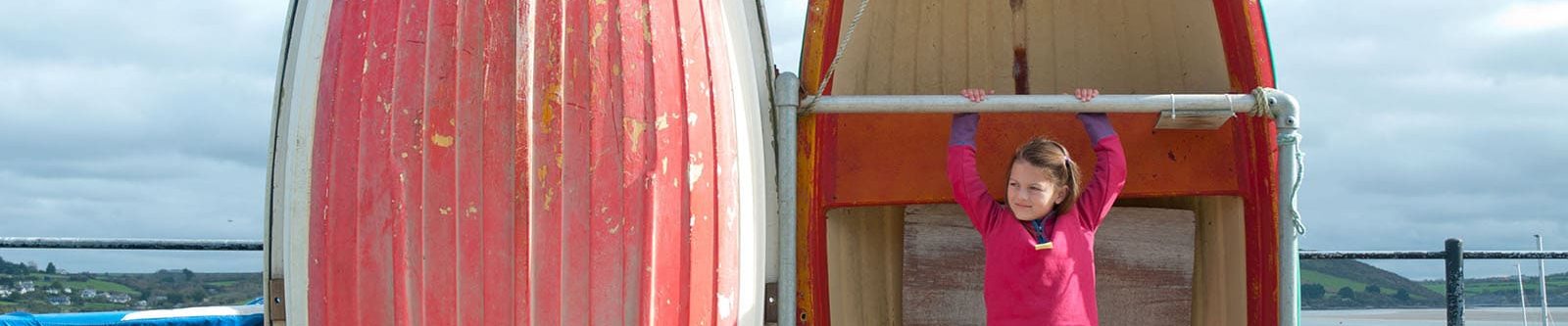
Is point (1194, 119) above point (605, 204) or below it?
above

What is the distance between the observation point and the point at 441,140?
222cm

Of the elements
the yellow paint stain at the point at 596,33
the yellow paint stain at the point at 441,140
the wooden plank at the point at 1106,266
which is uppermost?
the yellow paint stain at the point at 596,33

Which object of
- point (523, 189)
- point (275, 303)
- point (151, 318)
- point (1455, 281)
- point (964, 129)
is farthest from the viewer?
point (1455, 281)

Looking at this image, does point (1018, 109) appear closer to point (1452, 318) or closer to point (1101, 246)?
point (1101, 246)

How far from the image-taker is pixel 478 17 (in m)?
2.27

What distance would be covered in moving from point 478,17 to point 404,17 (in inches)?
5.3

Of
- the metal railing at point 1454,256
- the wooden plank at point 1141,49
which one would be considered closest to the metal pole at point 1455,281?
the metal railing at point 1454,256

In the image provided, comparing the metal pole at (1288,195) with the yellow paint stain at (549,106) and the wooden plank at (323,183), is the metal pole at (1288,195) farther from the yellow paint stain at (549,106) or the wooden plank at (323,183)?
the wooden plank at (323,183)

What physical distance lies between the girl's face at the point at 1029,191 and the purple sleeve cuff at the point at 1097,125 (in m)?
0.17

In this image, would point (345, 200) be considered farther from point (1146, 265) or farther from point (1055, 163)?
point (1146, 265)

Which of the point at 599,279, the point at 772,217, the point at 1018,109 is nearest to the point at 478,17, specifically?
the point at 599,279

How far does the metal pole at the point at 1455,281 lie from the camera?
502cm

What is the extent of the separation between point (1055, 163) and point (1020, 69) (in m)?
1.18

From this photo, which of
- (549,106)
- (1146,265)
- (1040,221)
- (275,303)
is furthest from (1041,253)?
(275,303)
